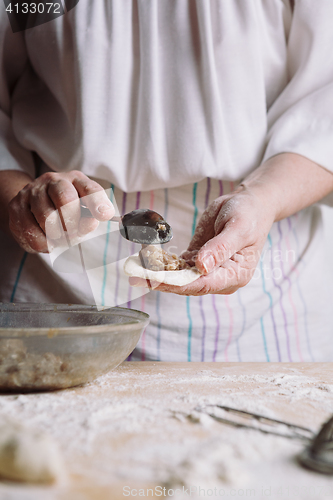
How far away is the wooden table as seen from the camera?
33 centimetres

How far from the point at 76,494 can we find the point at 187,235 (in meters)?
0.76

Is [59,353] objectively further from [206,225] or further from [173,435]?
[206,225]

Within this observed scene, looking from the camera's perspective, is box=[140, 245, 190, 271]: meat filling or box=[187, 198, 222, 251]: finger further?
box=[187, 198, 222, 251]: finger

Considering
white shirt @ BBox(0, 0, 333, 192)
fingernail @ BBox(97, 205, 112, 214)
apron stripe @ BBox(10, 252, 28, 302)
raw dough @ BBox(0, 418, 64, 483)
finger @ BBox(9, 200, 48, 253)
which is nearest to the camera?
raw dough @ BBox(0, 418, 64, 483)

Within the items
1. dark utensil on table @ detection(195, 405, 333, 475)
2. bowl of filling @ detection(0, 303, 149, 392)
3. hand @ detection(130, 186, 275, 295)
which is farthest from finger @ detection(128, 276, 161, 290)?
dark utensil on table @ detection(195, 405, 333, 475)

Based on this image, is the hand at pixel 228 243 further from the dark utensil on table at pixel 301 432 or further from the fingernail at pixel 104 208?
the dark utensil on table at pixel 301 432

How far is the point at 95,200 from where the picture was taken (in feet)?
2.22

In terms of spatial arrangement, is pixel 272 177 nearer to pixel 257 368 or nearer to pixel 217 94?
A: pixel 217 94

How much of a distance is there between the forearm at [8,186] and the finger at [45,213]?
0.22 meters

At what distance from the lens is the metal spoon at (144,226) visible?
70 cm

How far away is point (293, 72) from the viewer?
1.06 m

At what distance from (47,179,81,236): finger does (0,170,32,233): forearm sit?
0.94ft

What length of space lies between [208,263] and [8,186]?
0.58 metres

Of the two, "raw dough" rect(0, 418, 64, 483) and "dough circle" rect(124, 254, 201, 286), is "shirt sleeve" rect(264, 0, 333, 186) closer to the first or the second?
"dough circle" rect(124, 254, 201, 286)
